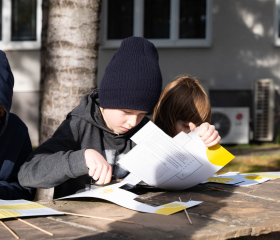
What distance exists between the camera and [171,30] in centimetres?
829

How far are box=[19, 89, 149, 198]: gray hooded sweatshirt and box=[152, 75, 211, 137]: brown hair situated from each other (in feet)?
0.66

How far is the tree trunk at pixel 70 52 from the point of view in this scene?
109 inches

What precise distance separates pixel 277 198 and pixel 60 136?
90cm

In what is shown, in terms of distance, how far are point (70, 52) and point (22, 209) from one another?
1542 mm

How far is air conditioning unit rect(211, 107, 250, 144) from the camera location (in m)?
7.62

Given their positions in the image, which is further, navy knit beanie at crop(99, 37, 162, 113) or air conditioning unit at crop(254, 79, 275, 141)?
air conditioning unit at crop(254, 79, 275, 141)

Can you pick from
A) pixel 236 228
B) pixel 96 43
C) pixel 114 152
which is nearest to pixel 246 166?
pixel 96 43

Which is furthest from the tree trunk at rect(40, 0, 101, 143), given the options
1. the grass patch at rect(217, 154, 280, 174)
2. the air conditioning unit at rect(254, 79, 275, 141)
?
the air conditioning unit at rect(254, 79, 275, 141)

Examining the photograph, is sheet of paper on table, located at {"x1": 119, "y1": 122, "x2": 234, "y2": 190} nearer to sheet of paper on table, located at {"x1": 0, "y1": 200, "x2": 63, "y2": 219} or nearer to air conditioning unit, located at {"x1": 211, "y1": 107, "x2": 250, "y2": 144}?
sheet of paper on table, located at {"x1": 0, "y1": 200, "x2": 63, "y2": 219}

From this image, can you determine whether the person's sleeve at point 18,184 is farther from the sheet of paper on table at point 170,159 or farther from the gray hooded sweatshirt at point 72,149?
Result: the sheet of paper on table at point 170,159

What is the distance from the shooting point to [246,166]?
5.39 metres

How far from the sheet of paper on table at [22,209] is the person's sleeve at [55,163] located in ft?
0.84

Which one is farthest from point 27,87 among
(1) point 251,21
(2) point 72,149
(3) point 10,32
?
(2) point 72,149

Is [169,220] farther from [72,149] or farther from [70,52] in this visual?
[70,52]
